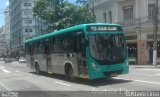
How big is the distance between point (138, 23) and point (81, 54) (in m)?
24.4

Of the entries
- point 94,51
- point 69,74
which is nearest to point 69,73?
point 69,74

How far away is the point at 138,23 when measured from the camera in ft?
135

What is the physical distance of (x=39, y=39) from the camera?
26.1m

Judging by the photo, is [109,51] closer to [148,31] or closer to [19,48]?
[148,31]

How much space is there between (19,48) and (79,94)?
99869mm

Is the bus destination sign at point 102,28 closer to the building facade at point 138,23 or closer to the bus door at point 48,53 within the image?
the bus door at point 48,53

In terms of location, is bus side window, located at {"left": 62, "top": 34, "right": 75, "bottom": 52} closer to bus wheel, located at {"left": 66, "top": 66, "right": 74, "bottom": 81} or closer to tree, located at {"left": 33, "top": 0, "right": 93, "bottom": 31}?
bus wheel, located at {"left": 66, "top": 66, "right": 74, "bottom": 81}

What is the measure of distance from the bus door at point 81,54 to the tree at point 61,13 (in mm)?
30509

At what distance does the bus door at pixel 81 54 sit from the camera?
58.2ft

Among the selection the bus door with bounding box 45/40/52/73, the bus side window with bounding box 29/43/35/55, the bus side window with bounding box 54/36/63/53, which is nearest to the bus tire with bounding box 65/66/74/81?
the bus side window with bounding box 54/36/63/53

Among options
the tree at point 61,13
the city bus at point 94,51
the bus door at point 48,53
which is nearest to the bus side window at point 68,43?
the city bus at point 94,51

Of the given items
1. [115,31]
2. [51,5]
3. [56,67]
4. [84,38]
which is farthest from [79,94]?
[51,5]

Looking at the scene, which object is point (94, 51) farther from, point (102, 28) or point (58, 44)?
point (58, 44)

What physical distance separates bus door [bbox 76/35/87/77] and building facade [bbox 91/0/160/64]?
2242cm
